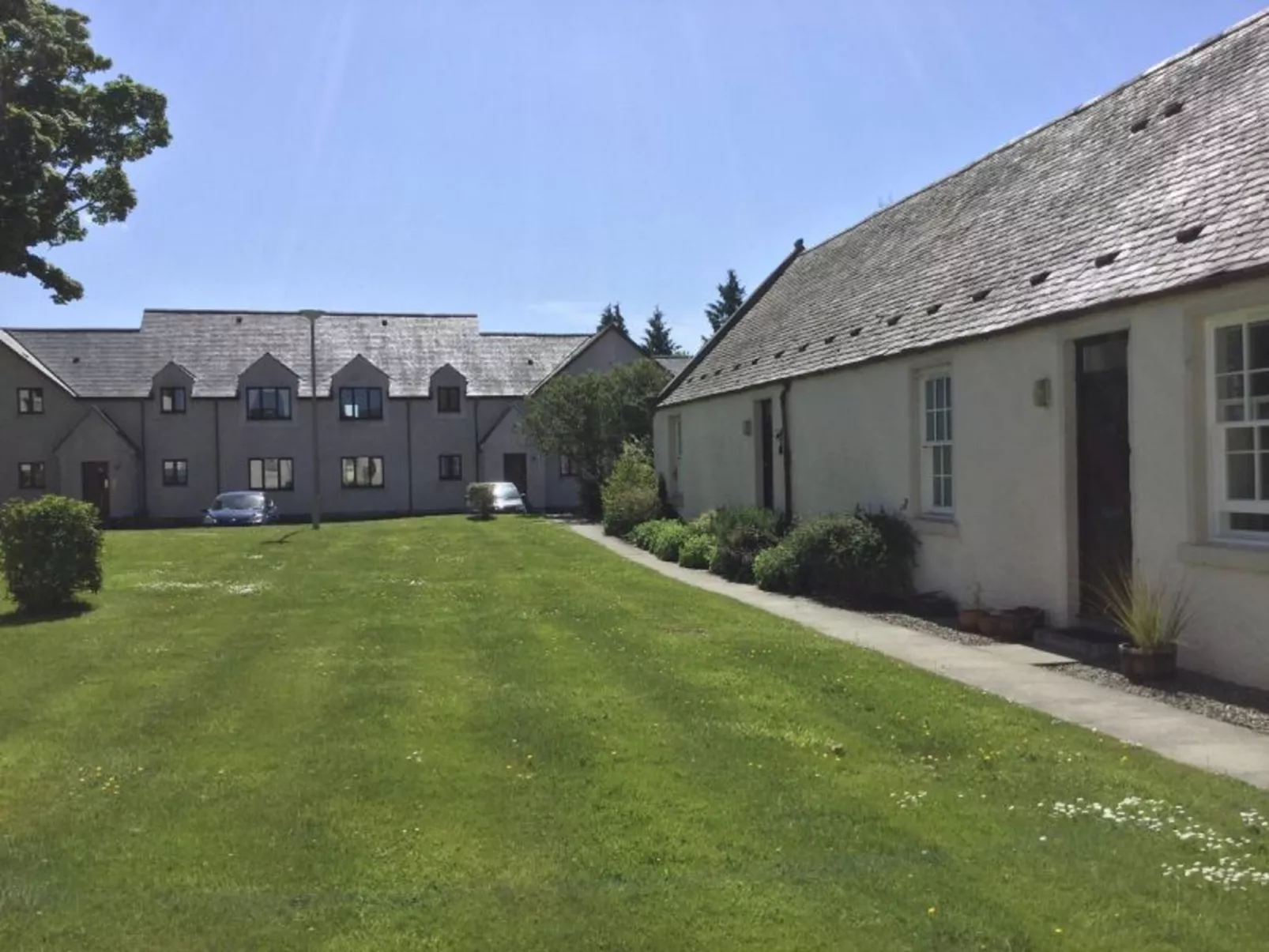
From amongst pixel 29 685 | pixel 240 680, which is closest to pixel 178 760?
pixel 240 680

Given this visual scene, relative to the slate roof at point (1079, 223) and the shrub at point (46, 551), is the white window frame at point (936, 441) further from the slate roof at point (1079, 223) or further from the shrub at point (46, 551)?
the shrub at point (46, 551)

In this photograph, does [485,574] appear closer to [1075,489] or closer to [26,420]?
[1075,489]

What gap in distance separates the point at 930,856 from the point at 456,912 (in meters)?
2.27

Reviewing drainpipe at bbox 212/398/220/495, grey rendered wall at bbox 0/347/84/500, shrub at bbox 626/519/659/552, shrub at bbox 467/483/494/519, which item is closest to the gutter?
shrub at bbox 626/519/659/552

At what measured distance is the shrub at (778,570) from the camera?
16.4m

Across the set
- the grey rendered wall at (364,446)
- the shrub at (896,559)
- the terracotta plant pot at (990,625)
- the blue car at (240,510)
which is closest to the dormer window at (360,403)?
the grey rendered wall at (364,446)

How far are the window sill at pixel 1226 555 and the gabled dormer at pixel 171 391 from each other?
4739 cm

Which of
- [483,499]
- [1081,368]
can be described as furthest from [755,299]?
[1081,368]

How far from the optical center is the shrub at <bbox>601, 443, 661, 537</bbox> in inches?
1164

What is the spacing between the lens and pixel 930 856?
5.14 meters

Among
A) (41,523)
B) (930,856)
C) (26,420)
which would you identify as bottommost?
(930,856)

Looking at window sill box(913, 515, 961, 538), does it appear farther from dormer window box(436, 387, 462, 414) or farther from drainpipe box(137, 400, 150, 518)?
drainpipe box(137, 400, 150, 518)

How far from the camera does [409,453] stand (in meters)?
51.2

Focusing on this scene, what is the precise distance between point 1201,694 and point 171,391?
48.6 meters
